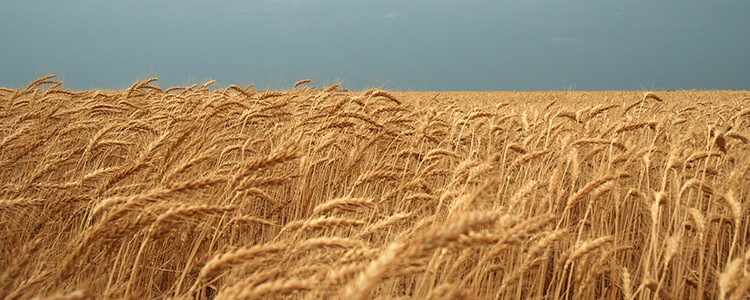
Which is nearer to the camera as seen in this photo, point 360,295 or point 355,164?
point 360,295

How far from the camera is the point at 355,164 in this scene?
2148 millimetres

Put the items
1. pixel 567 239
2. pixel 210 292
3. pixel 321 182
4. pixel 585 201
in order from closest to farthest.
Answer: pixel 210 292
pixel 567 239
pixel 585 201
pixel 321 182

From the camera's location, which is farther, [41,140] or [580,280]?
[41,140]

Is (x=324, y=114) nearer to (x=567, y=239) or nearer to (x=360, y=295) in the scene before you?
(x=567, y=239)

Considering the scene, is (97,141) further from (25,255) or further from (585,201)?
(585,201)

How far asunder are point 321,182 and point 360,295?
2248 millimetres

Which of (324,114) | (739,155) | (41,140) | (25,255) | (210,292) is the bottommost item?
(210,292)

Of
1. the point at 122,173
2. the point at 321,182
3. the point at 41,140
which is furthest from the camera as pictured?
the point at 321,182

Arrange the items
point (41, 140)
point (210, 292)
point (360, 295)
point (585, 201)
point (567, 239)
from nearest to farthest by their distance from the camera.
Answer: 1. point (360, 295)
2. point (210, 292)
3. point (567, 239)
4. point (41, 140)
5. point (585, 201)

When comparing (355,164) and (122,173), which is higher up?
(355,164)

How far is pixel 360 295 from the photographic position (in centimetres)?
60

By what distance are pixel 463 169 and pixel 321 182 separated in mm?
1383

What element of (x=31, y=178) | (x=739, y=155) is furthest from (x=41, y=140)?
(x=739, y=155)

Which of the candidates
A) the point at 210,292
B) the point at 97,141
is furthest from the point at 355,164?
the point at 97,141
